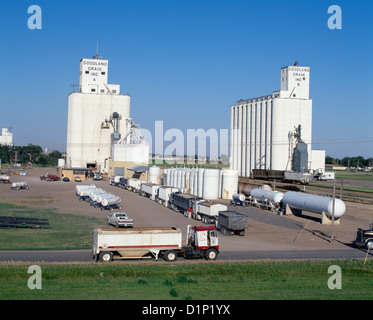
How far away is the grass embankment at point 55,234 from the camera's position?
2934 cm

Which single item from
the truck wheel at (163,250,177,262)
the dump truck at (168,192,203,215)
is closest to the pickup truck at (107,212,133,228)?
the dump truck at (168,192,203,215)

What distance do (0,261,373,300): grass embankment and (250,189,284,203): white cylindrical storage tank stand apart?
82.7ft

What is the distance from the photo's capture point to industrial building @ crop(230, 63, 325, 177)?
9025 cm

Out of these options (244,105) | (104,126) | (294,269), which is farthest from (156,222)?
(104,126)

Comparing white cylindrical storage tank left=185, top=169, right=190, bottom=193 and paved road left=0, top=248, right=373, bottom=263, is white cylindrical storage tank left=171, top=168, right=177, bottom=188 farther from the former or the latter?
paved road left=0, top=248, right=373, bottom=263

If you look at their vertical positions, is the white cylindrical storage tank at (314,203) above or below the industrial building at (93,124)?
below

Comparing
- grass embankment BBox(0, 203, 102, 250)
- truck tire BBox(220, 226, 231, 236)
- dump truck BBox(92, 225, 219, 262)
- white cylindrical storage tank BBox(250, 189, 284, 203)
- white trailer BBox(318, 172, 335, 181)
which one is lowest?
grass embankment BBox(0, 203, 102, 250)

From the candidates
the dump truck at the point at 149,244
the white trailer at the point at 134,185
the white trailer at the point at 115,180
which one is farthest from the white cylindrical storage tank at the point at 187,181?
the dump truck at the point at 149,244

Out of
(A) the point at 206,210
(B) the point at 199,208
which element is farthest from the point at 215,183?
(A) the point at 206,210

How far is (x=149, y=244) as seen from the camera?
968 inches

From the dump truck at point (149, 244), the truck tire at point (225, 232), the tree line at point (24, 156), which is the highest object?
the tree line at point (24, 156)

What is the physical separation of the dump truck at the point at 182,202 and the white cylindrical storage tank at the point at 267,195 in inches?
381

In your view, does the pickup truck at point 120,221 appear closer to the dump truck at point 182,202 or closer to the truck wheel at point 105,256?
the dump truck at point 182,202
